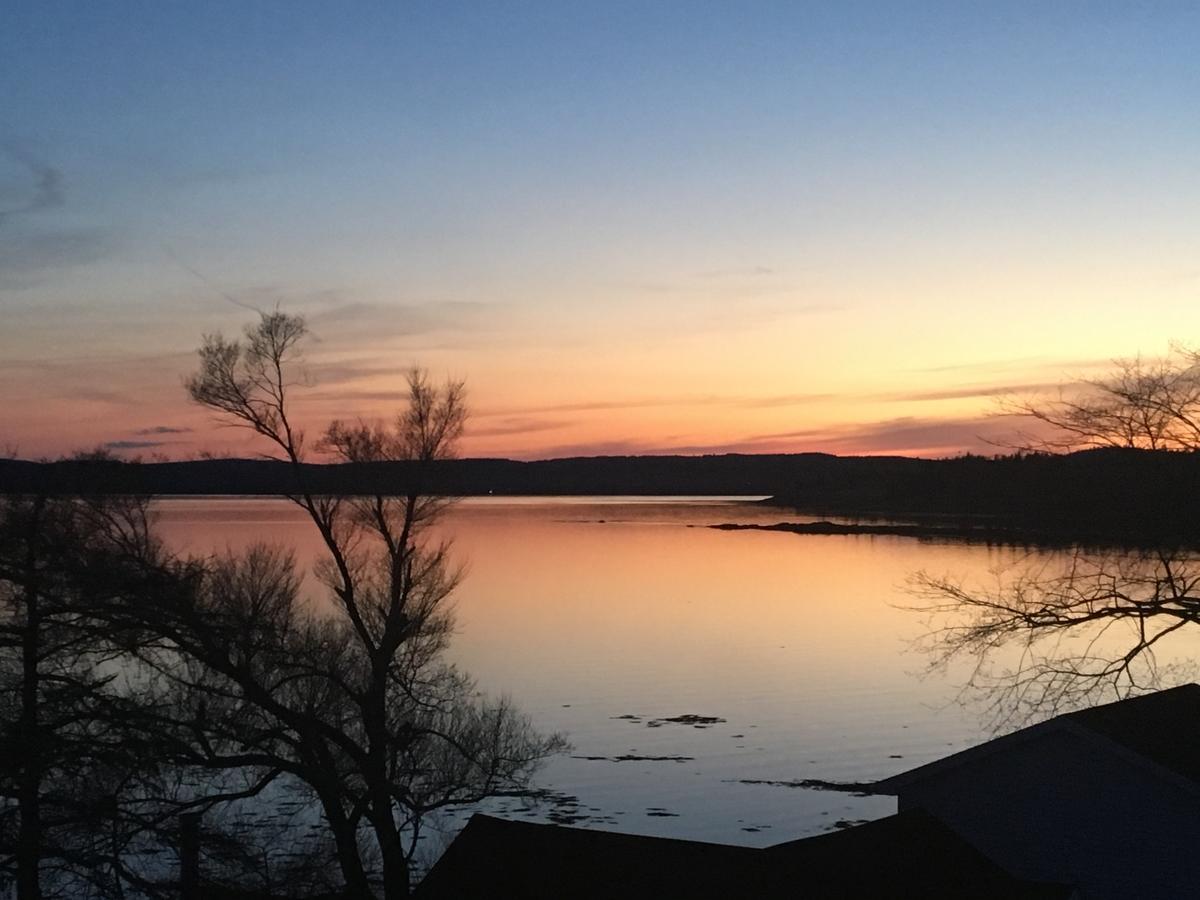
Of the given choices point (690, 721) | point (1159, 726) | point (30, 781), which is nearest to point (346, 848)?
point (30, 781)

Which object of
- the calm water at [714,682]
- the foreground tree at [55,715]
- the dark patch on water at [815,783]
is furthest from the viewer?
the dark patch on water at [815,783]

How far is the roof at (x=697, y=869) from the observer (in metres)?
11.9

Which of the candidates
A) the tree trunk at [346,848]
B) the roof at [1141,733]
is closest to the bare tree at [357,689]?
the tree trunk at [346,848]

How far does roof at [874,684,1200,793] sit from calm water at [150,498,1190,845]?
13.6 feet

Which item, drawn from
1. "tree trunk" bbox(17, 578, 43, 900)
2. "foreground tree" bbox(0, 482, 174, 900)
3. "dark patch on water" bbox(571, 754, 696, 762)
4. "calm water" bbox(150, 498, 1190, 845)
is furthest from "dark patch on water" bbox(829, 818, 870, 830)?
"tree trunk" bbox(17, 578, 43, 900)

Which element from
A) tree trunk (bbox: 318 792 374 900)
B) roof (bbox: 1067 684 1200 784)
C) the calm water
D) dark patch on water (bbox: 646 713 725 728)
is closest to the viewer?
roof (bbox: 1067 684 1200 784)

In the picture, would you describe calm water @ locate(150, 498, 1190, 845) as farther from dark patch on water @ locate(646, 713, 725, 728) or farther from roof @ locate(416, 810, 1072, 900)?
roof @ locate(416, 810, 1072, 900)

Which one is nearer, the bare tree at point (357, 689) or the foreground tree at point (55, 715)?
the foreground tree at point (55, 715)

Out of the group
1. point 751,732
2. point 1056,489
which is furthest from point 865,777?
point 1056,489

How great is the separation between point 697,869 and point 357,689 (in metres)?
10.5

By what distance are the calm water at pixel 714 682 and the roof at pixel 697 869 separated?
624cm

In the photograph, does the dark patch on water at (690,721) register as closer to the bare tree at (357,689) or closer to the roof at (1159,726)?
the bare tree at (357,689)

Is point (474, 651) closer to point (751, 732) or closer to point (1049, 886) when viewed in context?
point (751, 732)

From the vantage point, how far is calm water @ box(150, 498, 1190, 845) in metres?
23.1
